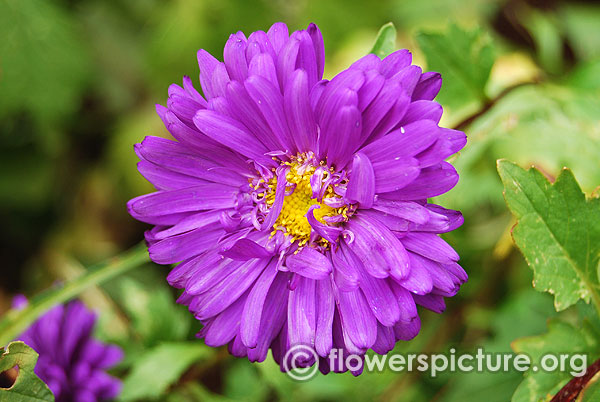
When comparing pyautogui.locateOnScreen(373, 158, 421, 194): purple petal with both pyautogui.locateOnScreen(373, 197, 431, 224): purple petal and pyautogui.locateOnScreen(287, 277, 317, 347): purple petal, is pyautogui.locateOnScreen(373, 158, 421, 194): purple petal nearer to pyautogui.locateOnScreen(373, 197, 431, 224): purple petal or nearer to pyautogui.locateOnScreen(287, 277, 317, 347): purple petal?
pyautogui.locateOnScreen(373, 197, 431, 224): purple petal

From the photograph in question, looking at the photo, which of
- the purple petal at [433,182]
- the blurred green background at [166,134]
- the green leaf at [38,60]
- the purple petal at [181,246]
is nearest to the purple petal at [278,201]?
the purple petal at [181,246]

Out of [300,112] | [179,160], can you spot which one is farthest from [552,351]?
[179,160]

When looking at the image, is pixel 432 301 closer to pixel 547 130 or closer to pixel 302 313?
pixel 302 313

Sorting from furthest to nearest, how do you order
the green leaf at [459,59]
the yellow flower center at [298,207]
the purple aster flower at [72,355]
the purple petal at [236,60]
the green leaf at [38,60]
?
the green leaf at [38,60], the green leaf at [459,59], the purple aster flower at [72,355], the yellow flower center at [298,207], the purple petal at [236,60]

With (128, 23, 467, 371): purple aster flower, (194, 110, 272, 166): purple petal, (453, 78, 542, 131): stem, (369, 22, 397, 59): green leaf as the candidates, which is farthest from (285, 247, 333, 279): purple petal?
(453, 78, 542, 131): stem

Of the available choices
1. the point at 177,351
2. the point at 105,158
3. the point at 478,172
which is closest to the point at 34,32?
the point at 105,158

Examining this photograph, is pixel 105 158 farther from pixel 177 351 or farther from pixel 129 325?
pixel 177 351

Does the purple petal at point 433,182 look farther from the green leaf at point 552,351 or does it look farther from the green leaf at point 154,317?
the green leaf at point 154,317
